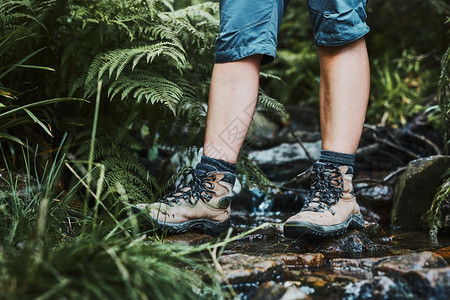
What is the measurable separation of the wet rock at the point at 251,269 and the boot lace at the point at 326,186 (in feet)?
1.74

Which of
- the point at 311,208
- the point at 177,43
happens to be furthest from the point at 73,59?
the point at 311,208

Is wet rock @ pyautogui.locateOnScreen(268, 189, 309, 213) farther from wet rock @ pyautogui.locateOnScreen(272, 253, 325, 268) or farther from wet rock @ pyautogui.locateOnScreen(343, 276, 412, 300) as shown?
wet rock @ pyautogui.locateOnScreen(343, 276, 412, 300)

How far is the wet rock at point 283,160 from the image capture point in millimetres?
3834

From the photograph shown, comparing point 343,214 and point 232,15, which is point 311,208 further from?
point 232,15

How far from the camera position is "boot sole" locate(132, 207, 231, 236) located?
185 cm

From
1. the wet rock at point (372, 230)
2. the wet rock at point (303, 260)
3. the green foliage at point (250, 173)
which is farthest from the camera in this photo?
the green foliage at point (250, 173)

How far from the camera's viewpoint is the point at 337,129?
77.0 inches

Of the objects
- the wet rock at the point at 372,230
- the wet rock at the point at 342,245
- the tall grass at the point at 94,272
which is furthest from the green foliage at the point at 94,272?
the wet rock at the point at 372,230

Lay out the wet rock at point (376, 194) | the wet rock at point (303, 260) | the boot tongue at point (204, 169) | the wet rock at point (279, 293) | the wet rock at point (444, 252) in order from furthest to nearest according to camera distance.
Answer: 1. the wet rock at point (376, 194)
2. the boot tongue at point (204, 169)
3. the wet rock at point (444, 252)
4. the wet rock at point (303, 260)
5. the wet rock at point (279, 293)

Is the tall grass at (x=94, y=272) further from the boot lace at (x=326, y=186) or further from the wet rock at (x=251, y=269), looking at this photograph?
the boot lace at (x=326, y=186)

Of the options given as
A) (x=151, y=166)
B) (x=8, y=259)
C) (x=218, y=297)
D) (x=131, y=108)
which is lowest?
(x=151, y=166)

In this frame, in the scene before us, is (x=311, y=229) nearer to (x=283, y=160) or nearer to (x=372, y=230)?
(x=372, y=230)

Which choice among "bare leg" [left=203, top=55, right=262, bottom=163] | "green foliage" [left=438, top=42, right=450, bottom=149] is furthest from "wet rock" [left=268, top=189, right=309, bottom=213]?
"bare leg" [left=203, top=55, right=262, bottom=163]

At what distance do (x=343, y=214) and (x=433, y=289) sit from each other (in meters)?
0.67
